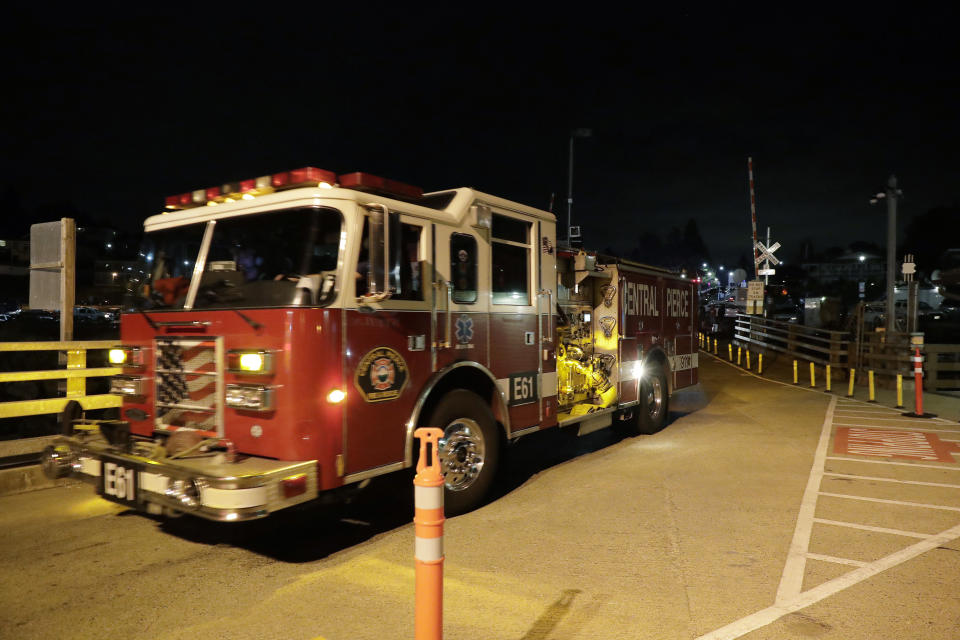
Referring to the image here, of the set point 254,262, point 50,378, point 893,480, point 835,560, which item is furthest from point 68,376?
point 893,480

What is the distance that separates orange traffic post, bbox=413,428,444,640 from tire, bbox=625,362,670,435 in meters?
7.16

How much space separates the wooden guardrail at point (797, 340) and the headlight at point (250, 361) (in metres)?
16.3

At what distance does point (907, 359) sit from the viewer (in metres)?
14.6

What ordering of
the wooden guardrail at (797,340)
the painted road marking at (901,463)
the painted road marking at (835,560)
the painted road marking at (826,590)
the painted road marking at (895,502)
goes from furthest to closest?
the wooden guardrail at (797,340) → the painted road marking at (901,463) → the painted road marking at (895,502) → the painted road marking at (835,560) → the painted road marking at (826,590)

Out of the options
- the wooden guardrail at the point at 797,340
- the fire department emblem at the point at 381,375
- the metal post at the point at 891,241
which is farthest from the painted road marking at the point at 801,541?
the wooden guardrail at the point at 797,340

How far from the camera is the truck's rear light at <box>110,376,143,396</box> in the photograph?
533 cm

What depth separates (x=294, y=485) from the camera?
14.1 feet

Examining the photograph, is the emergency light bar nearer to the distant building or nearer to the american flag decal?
the american flag decal

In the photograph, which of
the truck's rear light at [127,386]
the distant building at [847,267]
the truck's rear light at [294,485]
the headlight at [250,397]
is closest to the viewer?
the truck's rear light at [294,485]

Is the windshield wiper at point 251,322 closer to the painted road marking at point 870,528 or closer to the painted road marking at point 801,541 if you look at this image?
the painted road marking at point 801,541

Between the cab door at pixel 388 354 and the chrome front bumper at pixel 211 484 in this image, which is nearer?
the chrome front bumper at pixel 211 484

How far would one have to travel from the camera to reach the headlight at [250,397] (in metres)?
4.43

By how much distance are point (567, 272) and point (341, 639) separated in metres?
5.60

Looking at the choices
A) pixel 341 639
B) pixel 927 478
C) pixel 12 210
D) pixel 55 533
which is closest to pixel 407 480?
pixel 341 639
